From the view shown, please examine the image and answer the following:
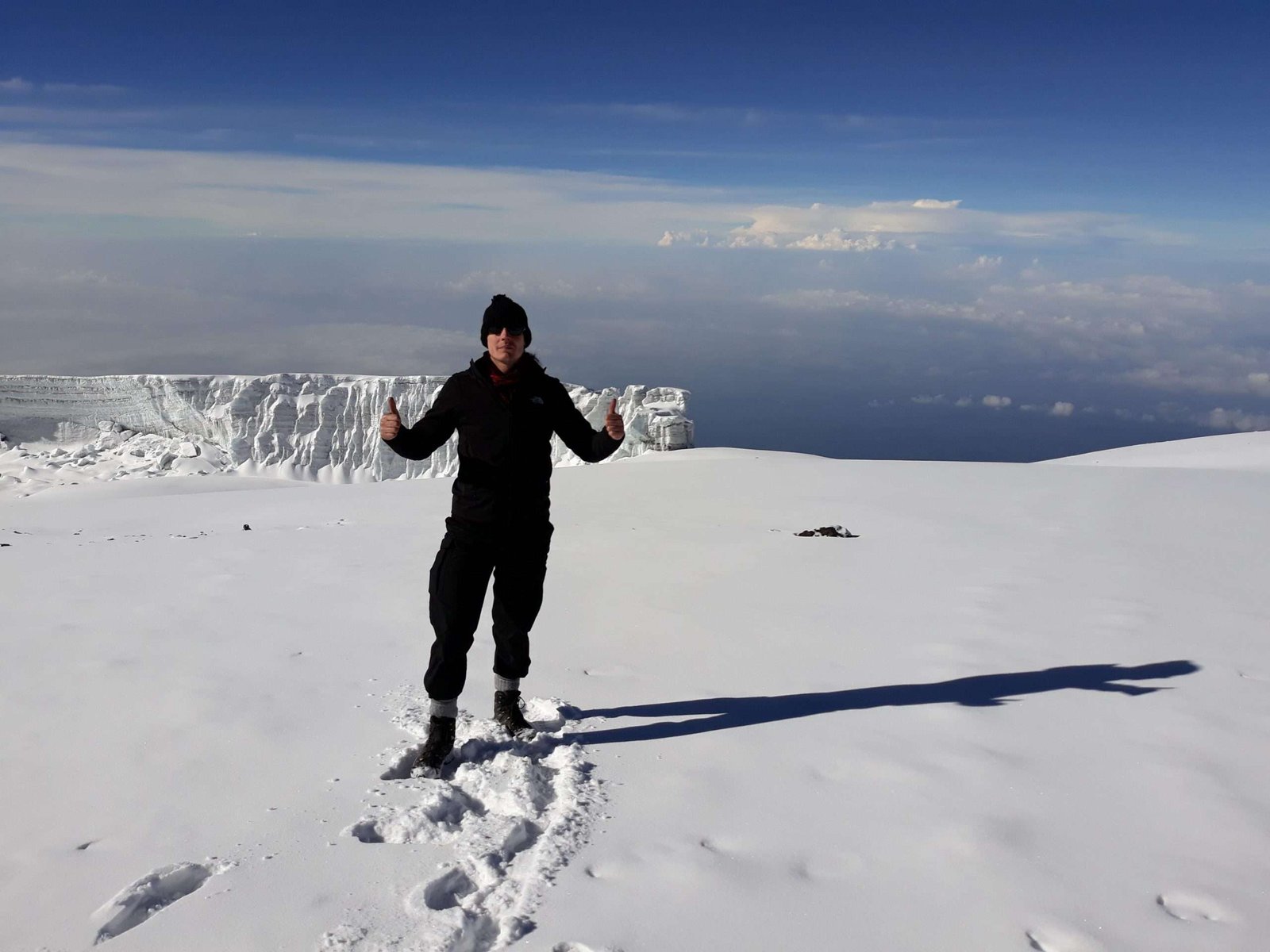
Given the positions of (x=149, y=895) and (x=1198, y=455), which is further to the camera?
(x=1198, y=455)

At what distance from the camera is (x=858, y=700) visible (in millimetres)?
5125

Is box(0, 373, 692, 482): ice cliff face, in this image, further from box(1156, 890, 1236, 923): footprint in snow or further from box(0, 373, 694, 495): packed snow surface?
box(1156, 890, 1236, 923): footprint in snow

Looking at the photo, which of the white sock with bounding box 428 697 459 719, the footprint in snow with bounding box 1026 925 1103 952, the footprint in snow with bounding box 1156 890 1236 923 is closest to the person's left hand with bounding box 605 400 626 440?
the white sock with bounding box 428 697 459 719

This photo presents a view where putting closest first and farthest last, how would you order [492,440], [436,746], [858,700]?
[436,746], [492,440], [858,700]

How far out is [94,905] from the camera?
290 cm

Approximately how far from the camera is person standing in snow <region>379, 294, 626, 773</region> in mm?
4383

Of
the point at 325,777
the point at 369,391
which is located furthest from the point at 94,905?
the point at 369,391

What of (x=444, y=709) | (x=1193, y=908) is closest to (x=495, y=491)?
(x=444, y=709)

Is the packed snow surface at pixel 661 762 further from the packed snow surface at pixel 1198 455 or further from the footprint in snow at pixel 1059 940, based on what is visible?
the packed snow surface at pixel 1198 455

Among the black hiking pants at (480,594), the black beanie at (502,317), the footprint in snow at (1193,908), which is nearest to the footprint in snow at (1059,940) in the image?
the footprint in snow at (1193,908)

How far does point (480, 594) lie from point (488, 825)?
1.28 meters

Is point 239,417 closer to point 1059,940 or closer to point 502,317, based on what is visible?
point 502,317

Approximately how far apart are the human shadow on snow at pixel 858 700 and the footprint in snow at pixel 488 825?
431mm

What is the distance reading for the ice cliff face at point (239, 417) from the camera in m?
77.9
